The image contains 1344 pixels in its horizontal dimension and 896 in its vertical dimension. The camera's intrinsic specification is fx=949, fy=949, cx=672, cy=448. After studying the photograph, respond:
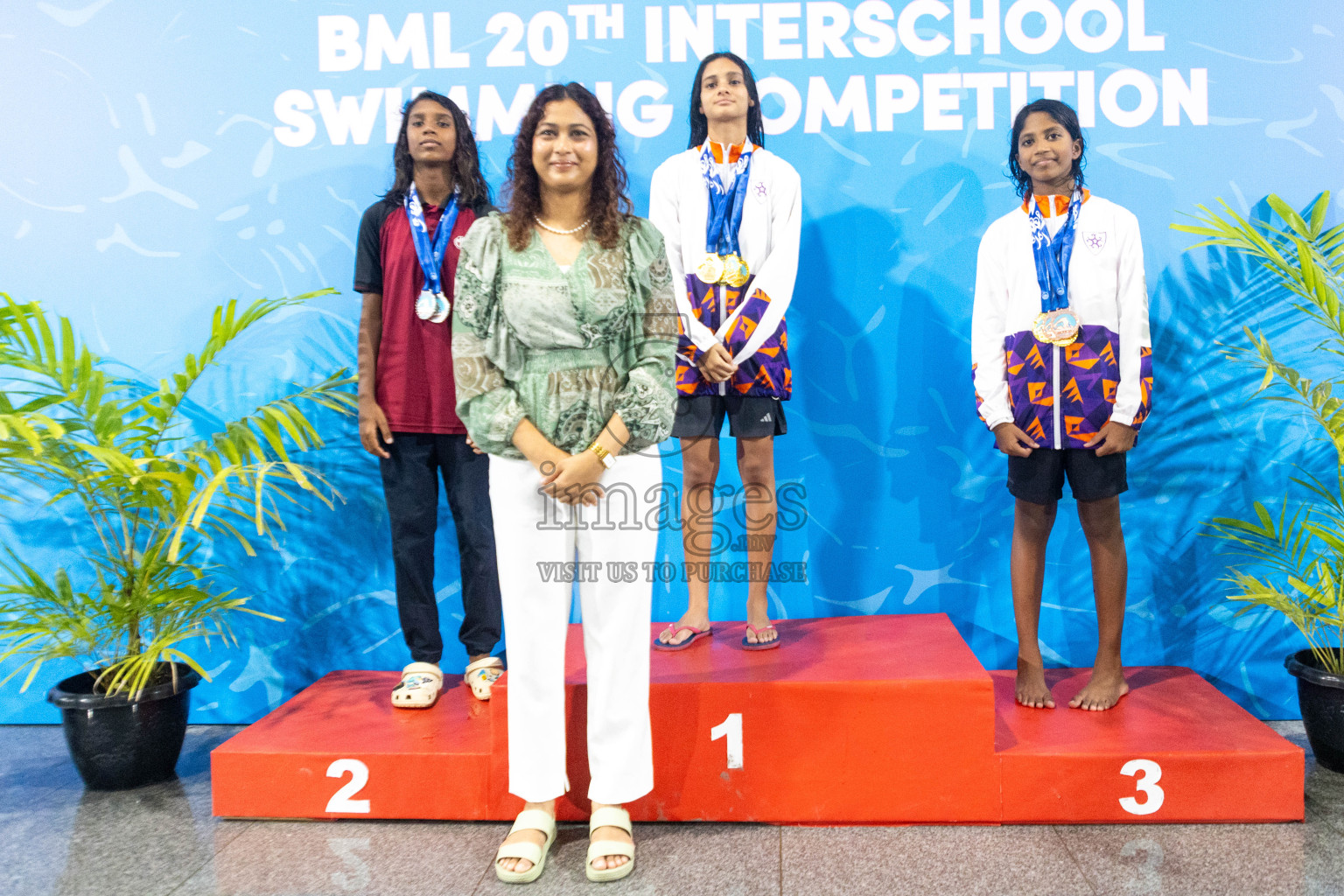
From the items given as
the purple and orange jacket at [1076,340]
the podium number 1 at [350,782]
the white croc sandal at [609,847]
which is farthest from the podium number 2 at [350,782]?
the purple and orange jacket at [1076,340]

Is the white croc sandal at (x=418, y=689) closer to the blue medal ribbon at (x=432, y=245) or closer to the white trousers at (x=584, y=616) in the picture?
the white trousers at (x=584, y=616)

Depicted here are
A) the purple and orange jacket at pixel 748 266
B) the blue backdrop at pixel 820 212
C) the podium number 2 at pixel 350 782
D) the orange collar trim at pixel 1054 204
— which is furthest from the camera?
the blue backdrop at pixel 820 212

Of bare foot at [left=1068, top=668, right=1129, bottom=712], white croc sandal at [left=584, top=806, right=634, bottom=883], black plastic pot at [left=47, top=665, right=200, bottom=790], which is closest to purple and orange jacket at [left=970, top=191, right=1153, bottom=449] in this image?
Result: bare foot at [left=1068, top=668, right=1129, bottom=712]

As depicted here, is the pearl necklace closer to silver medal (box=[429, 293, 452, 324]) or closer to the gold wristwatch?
the gold wristwatch

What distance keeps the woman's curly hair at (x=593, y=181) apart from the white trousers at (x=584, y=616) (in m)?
0.51

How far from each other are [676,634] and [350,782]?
3.11 ft

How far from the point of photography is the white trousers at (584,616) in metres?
2.08

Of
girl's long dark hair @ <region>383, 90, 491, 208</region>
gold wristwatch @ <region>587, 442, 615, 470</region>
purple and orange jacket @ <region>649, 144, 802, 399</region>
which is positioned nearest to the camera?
gold wristwatch @ <region>587, 442, 615, 470</region>

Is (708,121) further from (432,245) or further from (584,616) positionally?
(584,616)

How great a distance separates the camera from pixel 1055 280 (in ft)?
8.64

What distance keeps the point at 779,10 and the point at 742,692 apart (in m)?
2.18

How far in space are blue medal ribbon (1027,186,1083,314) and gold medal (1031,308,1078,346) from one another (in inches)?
1.0

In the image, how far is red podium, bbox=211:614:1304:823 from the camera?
2.36 metres

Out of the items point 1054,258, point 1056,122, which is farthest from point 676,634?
point 1056,122
